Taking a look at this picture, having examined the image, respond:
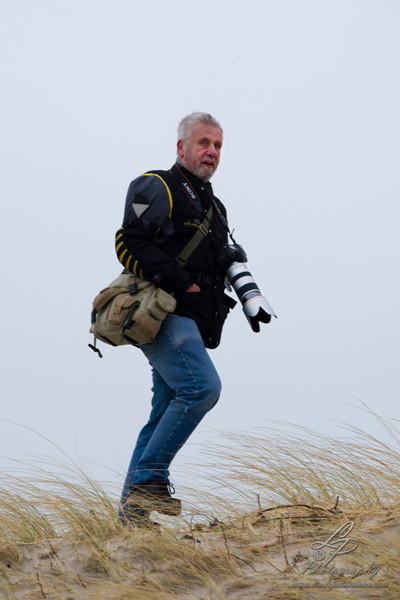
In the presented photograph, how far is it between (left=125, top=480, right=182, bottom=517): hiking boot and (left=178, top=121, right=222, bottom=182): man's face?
2050mm

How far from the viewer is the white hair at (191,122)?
4.79 m

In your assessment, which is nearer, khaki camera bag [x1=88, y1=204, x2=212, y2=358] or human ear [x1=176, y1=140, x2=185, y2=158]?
khaki camera bag [x1=88, y1=204, x2=212, y2=358]

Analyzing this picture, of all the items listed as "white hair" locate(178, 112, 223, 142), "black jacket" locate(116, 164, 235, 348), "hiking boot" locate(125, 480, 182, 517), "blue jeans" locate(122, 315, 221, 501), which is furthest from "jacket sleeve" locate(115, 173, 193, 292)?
"hiking boot" locate(125, 480, 182, 517)

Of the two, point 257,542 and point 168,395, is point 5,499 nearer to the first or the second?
point 168,395

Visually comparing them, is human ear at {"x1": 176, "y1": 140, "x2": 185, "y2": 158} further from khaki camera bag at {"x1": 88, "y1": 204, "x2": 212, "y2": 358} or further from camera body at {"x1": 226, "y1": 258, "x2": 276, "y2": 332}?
camera body at {"x1": 226, "y1": 258, "x2": 276, "y2": 332}

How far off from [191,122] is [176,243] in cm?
85

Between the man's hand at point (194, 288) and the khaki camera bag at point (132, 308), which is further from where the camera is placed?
the man's hand at point (194, 288)

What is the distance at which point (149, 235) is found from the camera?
14.8ft

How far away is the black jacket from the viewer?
443 cm

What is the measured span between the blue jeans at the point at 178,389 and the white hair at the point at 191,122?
1.27m

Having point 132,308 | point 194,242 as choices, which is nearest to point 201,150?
point 194,242

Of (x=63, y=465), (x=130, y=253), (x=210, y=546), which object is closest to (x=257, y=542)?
(x=210, y=546)

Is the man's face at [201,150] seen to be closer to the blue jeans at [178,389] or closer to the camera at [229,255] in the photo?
the camera at [229,255]

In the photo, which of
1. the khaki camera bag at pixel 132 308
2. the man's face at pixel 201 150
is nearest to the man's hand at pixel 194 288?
the khaki camera bag at pixel 132 308
